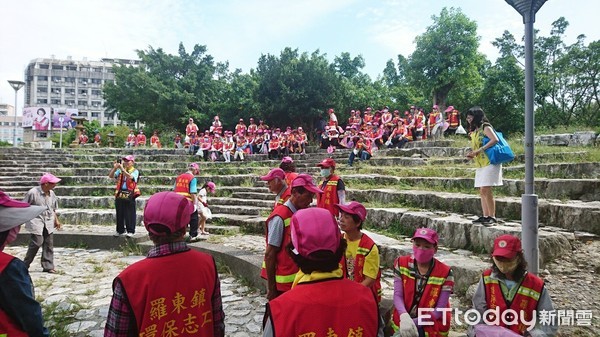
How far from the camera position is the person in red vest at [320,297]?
1.48m

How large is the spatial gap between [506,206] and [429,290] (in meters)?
3.83

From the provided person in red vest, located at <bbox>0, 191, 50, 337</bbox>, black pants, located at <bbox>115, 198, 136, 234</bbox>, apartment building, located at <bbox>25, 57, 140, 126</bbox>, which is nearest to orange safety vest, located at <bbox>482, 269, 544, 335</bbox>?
person in red vest, located at <bbox>0, 191, 50, 337</bbox>

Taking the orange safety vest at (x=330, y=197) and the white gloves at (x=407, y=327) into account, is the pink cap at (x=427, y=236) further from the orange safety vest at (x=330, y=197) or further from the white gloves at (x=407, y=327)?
the orange safety vest at (x=330, y=197)

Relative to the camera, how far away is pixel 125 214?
307 inches

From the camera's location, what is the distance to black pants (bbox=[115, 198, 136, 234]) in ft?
25.6

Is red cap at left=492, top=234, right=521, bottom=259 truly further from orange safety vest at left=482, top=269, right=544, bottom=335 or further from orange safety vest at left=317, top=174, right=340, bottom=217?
orange safety vest at left=317, top=174, right=340, bottom=217

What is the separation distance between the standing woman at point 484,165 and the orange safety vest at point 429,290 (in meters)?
2.80

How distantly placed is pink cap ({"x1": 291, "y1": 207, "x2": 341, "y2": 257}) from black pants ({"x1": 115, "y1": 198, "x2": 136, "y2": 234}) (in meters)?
6.97

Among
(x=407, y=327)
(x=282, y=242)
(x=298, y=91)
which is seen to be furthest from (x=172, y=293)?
(x=298, y=91)

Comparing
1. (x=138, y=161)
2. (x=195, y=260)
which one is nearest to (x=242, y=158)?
(x=138, y=161)

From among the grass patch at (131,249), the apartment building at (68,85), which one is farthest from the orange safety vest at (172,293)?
the apartment building at (68,85)
